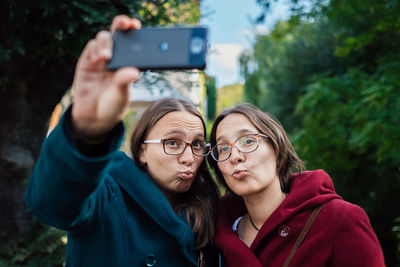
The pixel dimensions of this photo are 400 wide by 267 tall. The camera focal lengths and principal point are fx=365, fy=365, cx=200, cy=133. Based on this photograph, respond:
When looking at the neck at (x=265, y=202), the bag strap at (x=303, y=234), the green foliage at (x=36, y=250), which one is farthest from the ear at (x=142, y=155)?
the green foliage at (x=36, y=250)

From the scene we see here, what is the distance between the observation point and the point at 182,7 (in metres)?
5.62

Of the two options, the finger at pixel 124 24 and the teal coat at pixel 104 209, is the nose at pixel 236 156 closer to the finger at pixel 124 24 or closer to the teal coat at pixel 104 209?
the teal coat at pixel 104 209

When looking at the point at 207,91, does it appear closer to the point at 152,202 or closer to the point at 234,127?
the point at 234,127

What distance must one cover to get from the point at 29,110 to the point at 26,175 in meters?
0.78

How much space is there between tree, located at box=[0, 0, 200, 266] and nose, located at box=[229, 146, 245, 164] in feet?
7.42

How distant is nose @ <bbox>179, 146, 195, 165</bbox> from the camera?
7.12ft

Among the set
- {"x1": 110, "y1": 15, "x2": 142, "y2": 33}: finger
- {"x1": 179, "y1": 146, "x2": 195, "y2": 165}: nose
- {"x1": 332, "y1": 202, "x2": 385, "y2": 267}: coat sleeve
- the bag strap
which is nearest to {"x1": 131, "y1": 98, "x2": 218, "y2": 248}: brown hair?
{"x1": 179, "y1": 146, "x2": 195, "y2": 165}: nose

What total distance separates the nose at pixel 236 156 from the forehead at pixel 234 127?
0.09 metres

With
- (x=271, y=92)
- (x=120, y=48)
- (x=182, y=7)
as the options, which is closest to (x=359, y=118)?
(x=182, y=7)

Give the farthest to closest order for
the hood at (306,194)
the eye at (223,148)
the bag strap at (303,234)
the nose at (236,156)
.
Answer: the eye at (223,148)
the nose at (236,156)
the hood at (306,194)
the bag strap at (303,234)

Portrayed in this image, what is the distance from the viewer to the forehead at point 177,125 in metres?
2.22

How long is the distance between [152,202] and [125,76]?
3.16 ft

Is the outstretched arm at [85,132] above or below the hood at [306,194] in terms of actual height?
above

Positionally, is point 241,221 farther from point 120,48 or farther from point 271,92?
point 271,92
